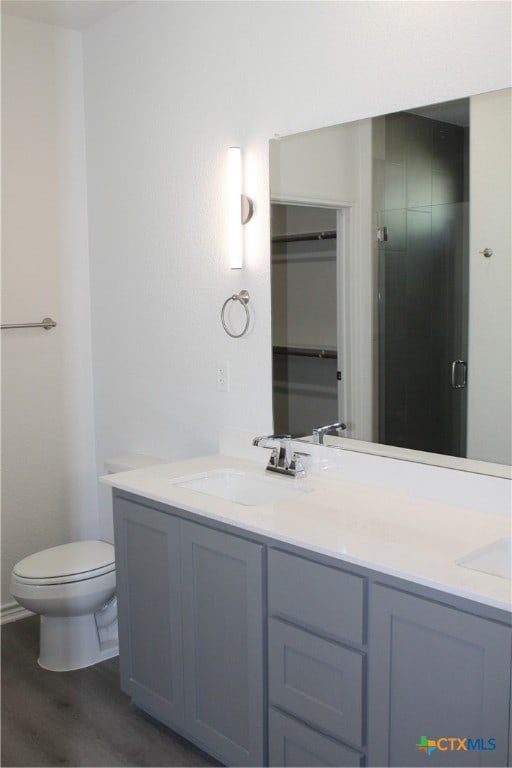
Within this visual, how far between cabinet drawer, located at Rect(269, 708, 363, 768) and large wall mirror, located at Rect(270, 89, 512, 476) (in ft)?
2.58

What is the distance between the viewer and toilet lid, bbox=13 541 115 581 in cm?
284

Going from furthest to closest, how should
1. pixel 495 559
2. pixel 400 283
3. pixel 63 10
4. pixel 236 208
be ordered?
pixel 63 10, pixel 236 208, pixel 400 283, pixel 495 559

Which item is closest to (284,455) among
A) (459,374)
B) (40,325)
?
(459,374)

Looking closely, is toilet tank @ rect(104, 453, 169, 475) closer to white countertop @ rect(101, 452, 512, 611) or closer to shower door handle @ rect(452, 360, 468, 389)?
white countertop @ rect(101, 452, 512, 611)

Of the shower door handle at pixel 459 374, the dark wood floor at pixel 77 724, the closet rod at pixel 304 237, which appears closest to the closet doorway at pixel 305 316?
the closet rod at pixel 304 237

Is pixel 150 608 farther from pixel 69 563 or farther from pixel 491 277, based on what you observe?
pixel 491 277

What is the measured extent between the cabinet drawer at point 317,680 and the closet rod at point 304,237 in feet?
3.90

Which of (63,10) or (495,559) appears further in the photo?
(63,10)

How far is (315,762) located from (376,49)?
6.34 ft

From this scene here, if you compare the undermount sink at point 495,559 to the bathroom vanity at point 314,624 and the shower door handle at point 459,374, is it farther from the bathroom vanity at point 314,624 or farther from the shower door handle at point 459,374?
the shower door handle at point 459,374

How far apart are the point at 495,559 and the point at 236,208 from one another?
4.89 ft

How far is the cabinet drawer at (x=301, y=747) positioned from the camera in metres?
1.89

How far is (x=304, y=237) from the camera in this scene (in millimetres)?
2588

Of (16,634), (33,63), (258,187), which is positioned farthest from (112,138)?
(16,634)
